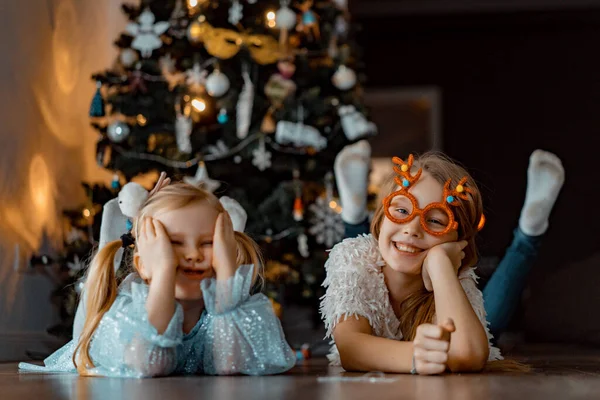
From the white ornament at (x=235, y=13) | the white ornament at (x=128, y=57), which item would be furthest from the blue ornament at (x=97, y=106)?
the white ornament at (x=235, y=13)

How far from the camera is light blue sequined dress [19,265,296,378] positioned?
5.60 ft

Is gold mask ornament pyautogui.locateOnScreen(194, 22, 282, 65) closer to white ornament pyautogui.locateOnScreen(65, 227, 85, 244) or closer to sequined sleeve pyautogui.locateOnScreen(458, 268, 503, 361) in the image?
white ornament pyautogui.locateOnScreen(65, 227, 85, 244)

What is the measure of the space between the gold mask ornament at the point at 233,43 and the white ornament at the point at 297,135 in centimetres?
31

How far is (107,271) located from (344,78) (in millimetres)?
1960

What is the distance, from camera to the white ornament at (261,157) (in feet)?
11.9

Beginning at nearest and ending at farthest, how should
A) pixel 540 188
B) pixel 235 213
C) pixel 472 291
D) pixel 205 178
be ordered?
1. pixel 472 291
2. pixel 235 213
3. pixel 540 188
4. pixel 205 178

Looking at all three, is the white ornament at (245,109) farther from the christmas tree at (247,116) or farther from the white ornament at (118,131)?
the white ornament at (118,131)

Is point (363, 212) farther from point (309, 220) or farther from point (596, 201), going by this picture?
point (596, 201)

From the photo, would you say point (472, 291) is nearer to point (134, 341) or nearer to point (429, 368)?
point (429, 368)

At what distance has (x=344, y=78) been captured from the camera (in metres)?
3.63

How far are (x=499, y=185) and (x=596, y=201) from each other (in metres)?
0.72

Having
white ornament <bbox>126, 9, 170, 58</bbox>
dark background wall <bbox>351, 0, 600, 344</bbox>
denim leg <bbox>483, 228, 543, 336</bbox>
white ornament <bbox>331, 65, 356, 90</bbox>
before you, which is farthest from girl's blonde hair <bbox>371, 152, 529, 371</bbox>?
dark background wall <bbox>351, 0, 600, 344</bbox>

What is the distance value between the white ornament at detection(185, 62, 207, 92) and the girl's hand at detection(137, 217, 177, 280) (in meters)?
1.95

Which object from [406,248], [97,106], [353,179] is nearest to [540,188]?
[353,179]
